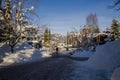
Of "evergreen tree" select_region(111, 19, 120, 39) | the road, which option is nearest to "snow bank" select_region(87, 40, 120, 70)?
the road

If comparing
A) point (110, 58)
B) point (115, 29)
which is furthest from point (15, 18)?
point (115, 29)

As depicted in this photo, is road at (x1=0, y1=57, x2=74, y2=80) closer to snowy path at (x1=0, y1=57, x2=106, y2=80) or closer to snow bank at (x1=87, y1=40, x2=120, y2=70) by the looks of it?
snowy path at (x1=0, y1=57, x2=106, y2=80)

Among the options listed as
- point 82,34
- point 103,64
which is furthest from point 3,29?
point 82,34

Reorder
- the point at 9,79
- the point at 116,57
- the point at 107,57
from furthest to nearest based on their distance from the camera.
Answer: the point at 107,57 → the point at 116,57 → the point at 9,79

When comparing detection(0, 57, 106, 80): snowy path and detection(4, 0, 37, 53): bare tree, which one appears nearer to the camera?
detection(0, 57, 106, 80): snowy path

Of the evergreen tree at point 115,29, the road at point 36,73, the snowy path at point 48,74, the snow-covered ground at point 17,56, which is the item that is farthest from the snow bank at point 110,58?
the evergreen tree at point 115,29

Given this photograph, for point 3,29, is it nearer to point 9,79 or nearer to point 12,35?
point 12,35

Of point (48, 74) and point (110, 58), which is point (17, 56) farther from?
point (48, 74)

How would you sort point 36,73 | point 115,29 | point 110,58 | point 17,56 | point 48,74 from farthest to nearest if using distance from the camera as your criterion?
point 115,29 < point 17,56 < point 110,58 < point 36,73 < point 48,74

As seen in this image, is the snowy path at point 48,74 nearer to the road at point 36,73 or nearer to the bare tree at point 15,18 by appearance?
the road at point 36,73

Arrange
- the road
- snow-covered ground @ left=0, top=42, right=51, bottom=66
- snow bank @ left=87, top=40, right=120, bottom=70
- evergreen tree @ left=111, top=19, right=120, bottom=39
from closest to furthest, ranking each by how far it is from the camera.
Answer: the road < snow bank @ left=87, top=40, right=120, bottom=70 < snow-covered ground @ left=0, top=42, right=51, bottom=66 < evergreen tree @ left=111, top=19, right=120, bottom=39

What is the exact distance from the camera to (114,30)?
77500mm

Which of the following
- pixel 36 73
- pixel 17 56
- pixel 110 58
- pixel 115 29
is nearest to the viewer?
pixel 36 73

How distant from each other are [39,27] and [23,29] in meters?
3.50
